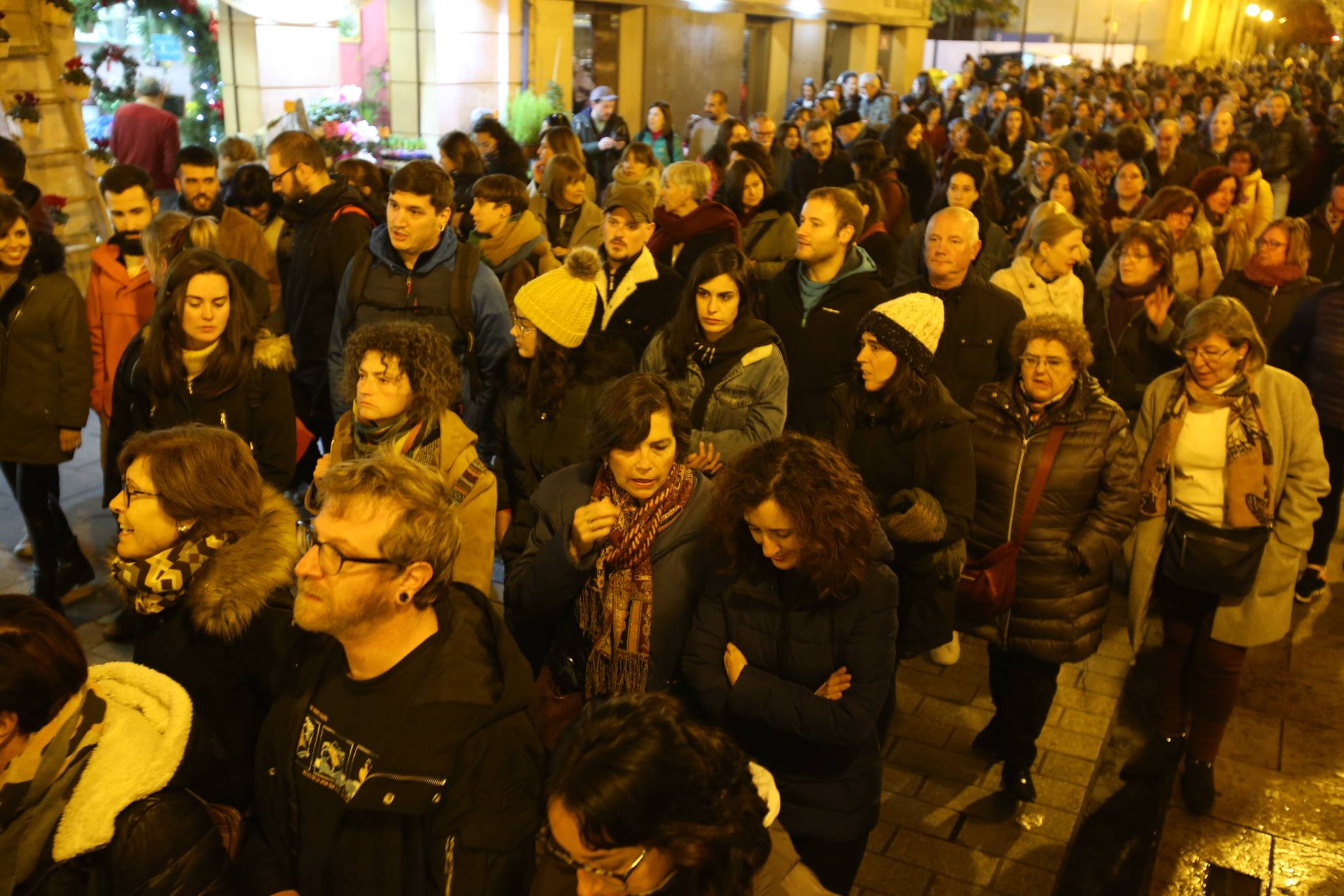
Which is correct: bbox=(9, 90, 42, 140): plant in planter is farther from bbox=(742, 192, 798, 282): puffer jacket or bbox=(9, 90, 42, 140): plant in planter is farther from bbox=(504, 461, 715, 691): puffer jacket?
bbox=(504, 461, 715, 691): puffer jacket

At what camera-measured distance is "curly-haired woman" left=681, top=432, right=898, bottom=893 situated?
3049mm

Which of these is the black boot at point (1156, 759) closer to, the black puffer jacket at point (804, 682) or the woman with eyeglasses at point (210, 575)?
the black puffer jacket at point (804, 682)

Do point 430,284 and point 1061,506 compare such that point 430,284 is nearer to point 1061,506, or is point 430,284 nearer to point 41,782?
point 1061,506

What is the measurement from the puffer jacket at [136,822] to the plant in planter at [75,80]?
9803 mm

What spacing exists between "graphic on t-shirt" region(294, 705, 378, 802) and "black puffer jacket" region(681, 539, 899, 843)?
1.07 meters

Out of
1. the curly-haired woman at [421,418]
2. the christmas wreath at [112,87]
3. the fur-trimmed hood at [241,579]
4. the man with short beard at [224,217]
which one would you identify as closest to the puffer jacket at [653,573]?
the curly-haired woman at [421,418]

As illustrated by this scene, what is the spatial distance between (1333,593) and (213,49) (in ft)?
40.0

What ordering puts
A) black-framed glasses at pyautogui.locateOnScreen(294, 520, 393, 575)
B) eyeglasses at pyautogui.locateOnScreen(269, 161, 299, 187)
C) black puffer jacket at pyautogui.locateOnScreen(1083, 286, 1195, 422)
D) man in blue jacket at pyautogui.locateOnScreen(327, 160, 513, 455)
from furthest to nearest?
eyeglasses at pyautogui.locateOnScreen(269, 161, 299, 187) → black puffer jacket at pyautogui.locateOnScreen(1083, 286, 1195, 422) → man in blue jacket at pyautogui.locateOnScreen(327, 160, 513, 455) → black-framed glasses at pyautogui.locateOnScreen(294, 520, 393, 575)

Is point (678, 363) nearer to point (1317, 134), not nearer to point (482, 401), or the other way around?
point (482, 401)

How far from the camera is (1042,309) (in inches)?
246

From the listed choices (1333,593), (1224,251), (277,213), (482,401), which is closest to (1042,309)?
(1333,593)

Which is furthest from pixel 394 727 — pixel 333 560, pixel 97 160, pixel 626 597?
pixel 97 160

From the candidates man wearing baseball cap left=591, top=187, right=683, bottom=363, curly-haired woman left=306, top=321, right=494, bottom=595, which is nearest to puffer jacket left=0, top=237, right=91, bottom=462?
curly-haired woman left=306, top=321, right=494, bottom=595

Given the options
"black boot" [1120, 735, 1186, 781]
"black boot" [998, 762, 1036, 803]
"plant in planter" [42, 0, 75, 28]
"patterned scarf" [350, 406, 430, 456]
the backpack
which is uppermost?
"plant in planter" [42, 0, 75, 28]
